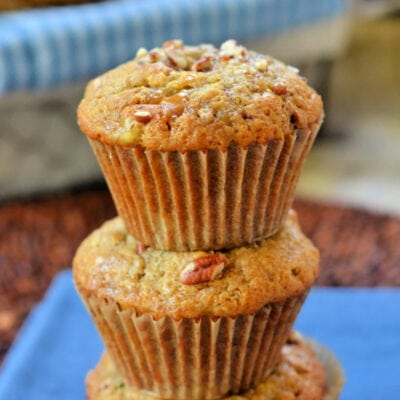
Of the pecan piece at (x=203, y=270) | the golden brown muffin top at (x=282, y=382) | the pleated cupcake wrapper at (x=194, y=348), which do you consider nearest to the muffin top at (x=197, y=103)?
the pecan piece at (x=203, y=270)

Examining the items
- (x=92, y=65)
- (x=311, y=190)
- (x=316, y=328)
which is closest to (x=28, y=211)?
(x=92, y=65)

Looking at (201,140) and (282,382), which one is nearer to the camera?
(201,140)

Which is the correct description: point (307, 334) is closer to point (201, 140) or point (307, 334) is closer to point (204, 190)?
point (204, 190)

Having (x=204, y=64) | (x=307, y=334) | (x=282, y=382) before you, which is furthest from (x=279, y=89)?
(x=307, y=334)

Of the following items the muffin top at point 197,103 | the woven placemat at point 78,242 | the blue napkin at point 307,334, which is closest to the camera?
the muffin top at point 197,103

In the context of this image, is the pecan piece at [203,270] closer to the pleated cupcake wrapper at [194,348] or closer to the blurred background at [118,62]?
the pleated cupcake wrapper at [194,348]

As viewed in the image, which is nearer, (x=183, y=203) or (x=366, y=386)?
(x=183, y=203)

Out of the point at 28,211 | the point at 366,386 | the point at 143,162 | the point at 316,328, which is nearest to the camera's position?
the point at 143,162

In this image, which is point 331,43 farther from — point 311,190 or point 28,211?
point 28,211
